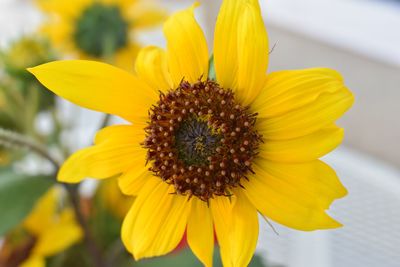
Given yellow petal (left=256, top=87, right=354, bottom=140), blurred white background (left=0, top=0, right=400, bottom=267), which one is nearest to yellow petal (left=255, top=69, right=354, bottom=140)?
yellow petal (left=256, top=87, right=354, bottom=140)

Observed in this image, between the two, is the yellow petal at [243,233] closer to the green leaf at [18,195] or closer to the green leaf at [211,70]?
the green leaf at [211,70]

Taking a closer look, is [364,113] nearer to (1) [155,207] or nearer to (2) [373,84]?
(2) [373,84]

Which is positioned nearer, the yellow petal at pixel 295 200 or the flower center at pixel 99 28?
the yellow petal at pixel 295 200

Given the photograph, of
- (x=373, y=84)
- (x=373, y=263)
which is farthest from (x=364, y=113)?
(x=373, y=263)

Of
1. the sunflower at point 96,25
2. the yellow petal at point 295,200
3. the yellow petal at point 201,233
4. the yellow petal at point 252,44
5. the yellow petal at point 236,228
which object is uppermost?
the yellow petal at point 252,44

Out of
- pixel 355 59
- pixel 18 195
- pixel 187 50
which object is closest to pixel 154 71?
pixel 187 50

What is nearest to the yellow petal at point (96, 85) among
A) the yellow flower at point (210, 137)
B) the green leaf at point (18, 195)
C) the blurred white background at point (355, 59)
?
the yellow flower at point (210, 137)

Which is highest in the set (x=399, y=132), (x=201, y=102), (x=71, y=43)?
(x=201, y=102)
